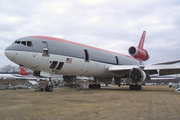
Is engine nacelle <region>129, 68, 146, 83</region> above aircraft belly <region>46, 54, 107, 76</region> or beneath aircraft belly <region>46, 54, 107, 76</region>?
beneath

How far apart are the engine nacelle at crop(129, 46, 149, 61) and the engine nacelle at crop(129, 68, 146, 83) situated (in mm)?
6627

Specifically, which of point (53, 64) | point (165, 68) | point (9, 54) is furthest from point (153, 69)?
point (9, 54)

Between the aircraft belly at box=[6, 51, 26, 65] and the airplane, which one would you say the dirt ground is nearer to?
the aircraft belly at box=[6, 51, 26, 65]

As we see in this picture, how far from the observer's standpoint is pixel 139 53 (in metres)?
23.8

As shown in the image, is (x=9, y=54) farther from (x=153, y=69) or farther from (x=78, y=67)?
(x=153, y=69)

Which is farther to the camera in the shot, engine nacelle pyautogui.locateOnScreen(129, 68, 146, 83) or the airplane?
engine nacelle pyautogui.locateOnScreen(129, 68, 146, 83)

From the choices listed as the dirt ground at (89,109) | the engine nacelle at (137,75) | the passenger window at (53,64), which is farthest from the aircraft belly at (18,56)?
the engine nacelle at (137,75)

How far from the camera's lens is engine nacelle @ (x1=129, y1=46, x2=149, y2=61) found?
75.9 ft

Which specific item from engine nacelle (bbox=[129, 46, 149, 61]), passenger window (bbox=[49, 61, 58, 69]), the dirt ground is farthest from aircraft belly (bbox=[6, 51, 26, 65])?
engine nacelle (bbox=[129, 46, 149, 61])

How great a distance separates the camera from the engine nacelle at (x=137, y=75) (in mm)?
16361

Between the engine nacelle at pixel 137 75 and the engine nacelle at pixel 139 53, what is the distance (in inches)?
261

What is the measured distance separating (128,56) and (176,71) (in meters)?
7.45

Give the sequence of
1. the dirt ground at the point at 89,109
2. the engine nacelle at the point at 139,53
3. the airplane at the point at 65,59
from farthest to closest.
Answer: the engine nacelle at the point at 139,53 < the airplane at the point at 65,59 < the dirt ground at the point at 89,109

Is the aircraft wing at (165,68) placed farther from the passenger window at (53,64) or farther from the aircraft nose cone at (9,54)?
the aircraft nose cone at (9,54)
